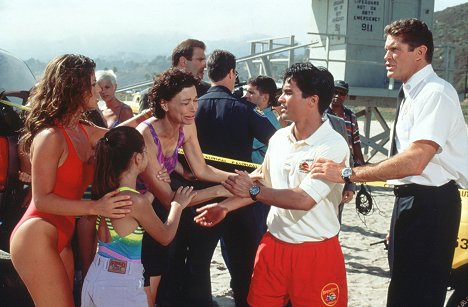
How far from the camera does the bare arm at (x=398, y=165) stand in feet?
10.7

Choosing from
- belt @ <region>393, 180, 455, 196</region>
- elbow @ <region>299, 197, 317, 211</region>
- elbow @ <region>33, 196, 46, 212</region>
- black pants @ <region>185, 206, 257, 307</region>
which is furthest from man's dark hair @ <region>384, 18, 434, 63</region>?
elbow @ <region>33, 196, 46, 212</region>

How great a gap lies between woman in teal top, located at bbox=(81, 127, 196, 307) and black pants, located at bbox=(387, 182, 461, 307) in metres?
1.36

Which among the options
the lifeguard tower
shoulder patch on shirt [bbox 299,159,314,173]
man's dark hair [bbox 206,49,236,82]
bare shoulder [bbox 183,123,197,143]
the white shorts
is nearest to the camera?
the white shorts

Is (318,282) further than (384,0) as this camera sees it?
No

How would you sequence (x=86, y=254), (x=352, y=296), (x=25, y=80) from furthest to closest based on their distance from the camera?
(x=25, y=80), (x=352, y=296), (x=86, y=254)

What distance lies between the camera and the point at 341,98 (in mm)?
7246

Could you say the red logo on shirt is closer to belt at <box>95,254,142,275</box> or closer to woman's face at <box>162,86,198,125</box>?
belt at <box>95,254,142,275</box>

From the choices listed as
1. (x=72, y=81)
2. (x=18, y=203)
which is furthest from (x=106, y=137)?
(x=18, y=203)

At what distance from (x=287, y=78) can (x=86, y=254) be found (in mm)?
1969

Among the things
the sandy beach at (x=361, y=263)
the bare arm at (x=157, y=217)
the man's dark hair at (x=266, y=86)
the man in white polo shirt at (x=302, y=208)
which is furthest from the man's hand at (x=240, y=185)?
the man's dark hair at (x=266, y=86)

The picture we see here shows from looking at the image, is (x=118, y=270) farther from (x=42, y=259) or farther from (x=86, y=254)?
(x=86, y=254)

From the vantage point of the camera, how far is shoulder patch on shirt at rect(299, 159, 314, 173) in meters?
3.39

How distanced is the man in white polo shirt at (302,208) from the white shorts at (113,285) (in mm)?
681

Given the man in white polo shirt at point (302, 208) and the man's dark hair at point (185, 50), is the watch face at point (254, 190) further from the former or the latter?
the man's dark hair at point (185, 50)
